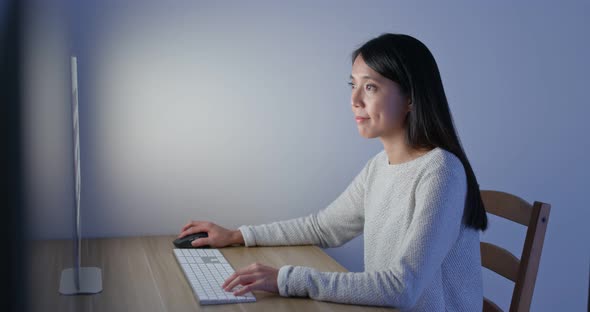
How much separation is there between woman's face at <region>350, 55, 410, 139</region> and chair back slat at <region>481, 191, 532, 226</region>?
322 mm

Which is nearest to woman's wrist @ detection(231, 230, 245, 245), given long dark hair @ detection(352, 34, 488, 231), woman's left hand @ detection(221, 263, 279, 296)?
woman's left hand @ detection(221, 263, 279, 296)

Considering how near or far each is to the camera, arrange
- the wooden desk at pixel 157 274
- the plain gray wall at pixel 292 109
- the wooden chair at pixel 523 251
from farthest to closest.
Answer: the plain gray wall at pixel 292 109 → the wooden chair at pixel 523 251 → the wooden desk at pixel 157 274

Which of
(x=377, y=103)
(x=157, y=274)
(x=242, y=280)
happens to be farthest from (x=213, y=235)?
(x=377, y=103)

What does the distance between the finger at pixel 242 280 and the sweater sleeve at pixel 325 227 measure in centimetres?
39

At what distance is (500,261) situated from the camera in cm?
154

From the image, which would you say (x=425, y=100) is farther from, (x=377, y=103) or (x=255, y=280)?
(x=255, y=280)

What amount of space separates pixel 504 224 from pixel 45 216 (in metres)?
1.96

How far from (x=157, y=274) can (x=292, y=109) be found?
0.67 metres

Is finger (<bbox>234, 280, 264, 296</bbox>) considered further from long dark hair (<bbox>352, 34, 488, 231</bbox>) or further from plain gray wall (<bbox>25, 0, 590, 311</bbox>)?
plain gray wall (<bbox>25, 0, 590, 311</bbox>)

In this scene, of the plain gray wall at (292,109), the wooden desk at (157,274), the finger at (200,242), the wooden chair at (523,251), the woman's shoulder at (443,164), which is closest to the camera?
the wooden desk at (157,274)

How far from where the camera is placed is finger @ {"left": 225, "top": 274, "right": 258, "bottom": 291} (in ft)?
3.99

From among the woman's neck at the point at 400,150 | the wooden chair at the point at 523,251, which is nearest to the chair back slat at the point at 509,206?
the wooden chair at the point at 523,251

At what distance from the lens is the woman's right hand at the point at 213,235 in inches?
63.0

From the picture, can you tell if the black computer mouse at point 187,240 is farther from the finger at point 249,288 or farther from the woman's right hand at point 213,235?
the finger at point 249,288
